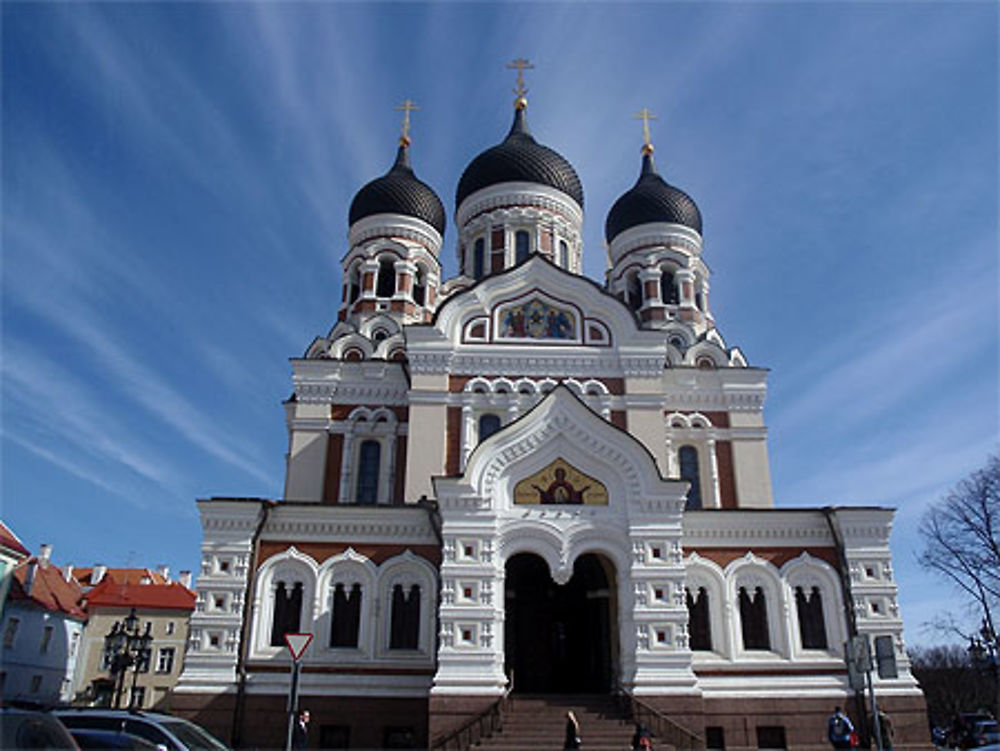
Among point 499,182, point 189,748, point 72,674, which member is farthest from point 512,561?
point 72,674

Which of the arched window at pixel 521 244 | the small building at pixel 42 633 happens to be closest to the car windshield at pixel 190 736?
the arched window at pixel 521 244

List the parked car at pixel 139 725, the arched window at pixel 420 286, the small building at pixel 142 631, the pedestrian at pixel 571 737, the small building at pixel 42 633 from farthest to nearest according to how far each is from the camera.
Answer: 1. the small building at pixel 142 631
2. the small building at pixel 42 633
3. the arched window at pixel 420 286
4. the pedestrian at pixel 571 737
5. the parked car at pixel 139 725

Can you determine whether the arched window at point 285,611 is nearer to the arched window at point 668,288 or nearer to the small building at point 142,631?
the arched window at point 668,288

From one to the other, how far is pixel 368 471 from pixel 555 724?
10362 millimetres

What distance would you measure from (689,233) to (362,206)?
40.2 feet

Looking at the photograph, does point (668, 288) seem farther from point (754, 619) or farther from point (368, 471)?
point (754, 619)

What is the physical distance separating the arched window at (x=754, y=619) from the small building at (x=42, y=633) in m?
24.1

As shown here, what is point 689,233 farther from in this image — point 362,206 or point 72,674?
point 72,674

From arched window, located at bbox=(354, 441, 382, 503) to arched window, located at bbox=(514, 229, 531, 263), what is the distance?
327 inches

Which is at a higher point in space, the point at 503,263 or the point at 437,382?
the point at 503,263

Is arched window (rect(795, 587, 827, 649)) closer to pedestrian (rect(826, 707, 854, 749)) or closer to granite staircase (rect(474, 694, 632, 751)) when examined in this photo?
pedestrian (rect(826, 707, 854, 749))

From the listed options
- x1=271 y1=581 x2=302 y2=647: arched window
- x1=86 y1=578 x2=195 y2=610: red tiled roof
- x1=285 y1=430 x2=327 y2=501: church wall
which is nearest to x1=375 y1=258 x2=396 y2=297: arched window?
x1=285 y1=430 x2=327 y2=501: church wall

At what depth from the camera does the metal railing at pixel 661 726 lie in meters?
15.2

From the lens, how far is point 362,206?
3081cm
